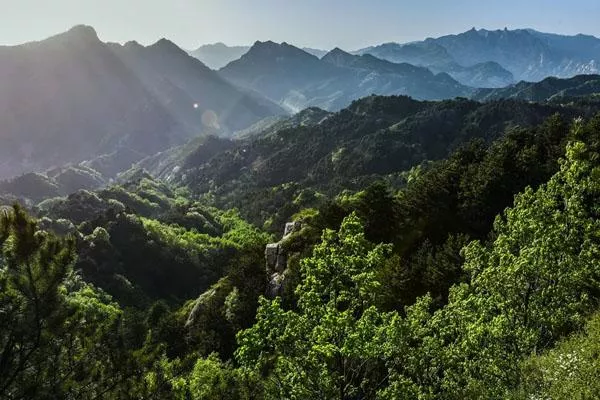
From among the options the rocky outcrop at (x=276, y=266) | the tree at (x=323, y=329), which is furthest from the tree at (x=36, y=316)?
the rocky outcrop at (x=276, y=266)

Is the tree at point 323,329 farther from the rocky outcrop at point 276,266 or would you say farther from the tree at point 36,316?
the rocky outcrop at point 276,266

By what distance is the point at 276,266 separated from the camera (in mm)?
74938

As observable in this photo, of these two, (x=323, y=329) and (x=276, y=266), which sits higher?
(x=323, y=329)

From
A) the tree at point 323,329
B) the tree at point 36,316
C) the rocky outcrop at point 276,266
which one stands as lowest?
the rocky outcrop at point 276,266

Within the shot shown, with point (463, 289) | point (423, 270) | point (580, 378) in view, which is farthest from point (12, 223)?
point (423, 270)

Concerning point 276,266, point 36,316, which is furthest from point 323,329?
point 276,266

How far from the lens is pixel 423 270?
5694 centimetres

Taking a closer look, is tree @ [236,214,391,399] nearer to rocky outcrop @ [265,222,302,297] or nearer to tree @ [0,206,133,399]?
tree @ [0,206,133,399]

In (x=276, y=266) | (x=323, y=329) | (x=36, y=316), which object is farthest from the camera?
(x=276, y=266)

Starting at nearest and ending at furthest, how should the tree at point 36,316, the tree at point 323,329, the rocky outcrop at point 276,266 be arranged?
the tree at point 36,316, the tree at point 323,329, the rocky outcrop at point 276,266

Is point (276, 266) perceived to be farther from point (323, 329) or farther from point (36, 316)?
point (36, 316)

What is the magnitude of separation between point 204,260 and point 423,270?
12607 cm

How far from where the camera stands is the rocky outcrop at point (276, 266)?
68.9 meters

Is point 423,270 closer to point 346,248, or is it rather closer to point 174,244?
point 346,248
